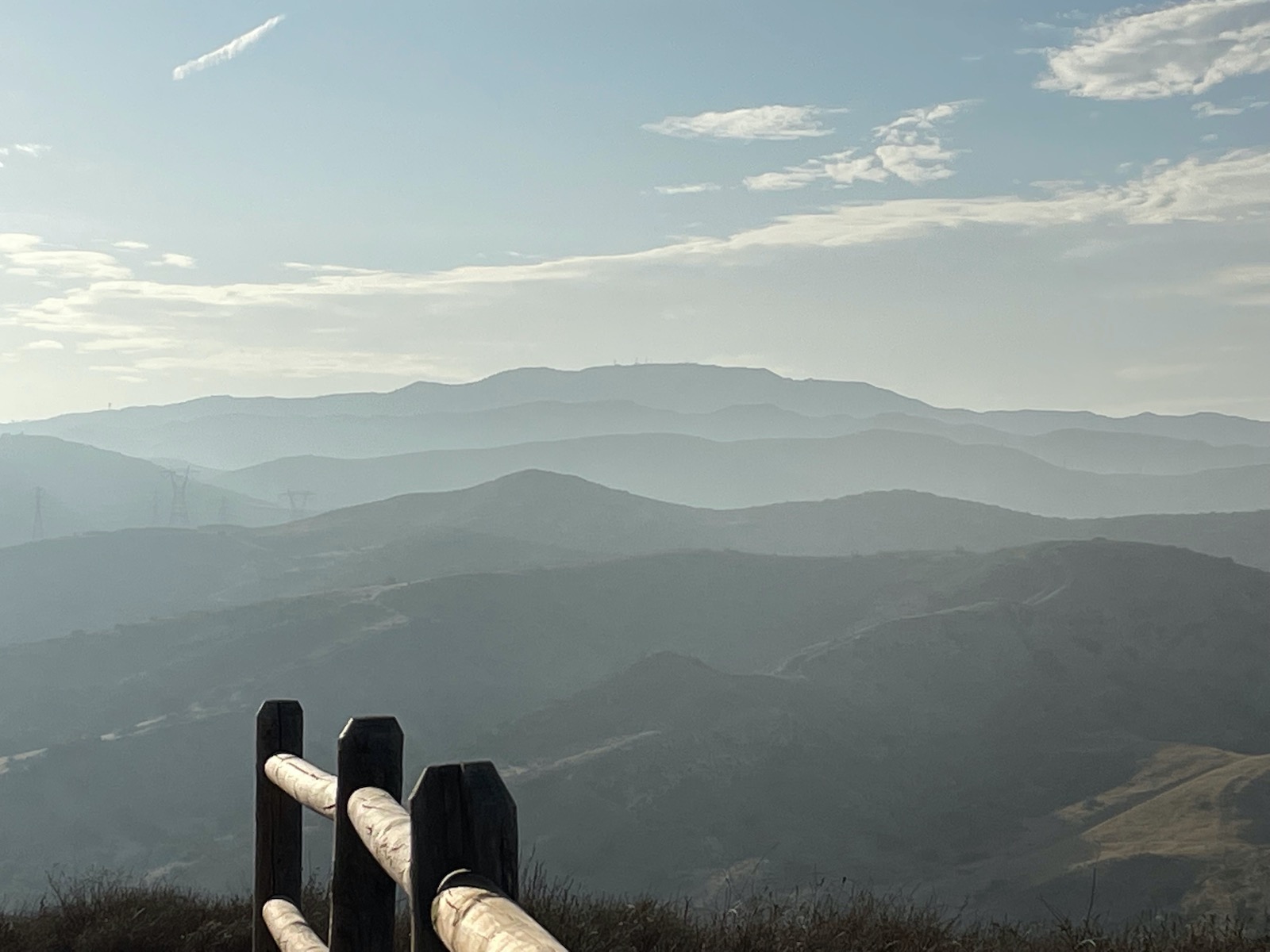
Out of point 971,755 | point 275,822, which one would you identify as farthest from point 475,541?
point 275,822

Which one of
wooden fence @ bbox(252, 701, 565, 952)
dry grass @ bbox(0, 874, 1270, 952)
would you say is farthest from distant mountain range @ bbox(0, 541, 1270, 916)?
wooden fence @ bbox(252, 701, 565, 952)

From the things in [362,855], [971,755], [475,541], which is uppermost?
[362,855]

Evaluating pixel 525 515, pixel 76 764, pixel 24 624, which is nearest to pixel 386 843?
pixel 76 764

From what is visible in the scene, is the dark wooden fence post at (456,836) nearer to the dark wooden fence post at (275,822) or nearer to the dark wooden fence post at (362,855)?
the dark wooden fence post at (362,855)

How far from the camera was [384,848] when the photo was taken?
2.71 meters

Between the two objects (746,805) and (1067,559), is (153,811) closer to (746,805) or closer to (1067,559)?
(746,805)

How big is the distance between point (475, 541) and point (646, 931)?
307 ft

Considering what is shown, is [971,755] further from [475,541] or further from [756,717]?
[475,541]

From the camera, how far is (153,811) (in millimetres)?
47969

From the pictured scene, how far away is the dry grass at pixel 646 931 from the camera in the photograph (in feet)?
22.2

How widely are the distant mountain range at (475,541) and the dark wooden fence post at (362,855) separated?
83697mm

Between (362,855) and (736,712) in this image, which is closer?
(362,855)

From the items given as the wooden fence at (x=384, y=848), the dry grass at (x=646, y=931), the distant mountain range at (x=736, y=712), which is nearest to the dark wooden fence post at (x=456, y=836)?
the wooden fence at (x=384, y=848)

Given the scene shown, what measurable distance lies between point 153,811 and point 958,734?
3300 centimetres
